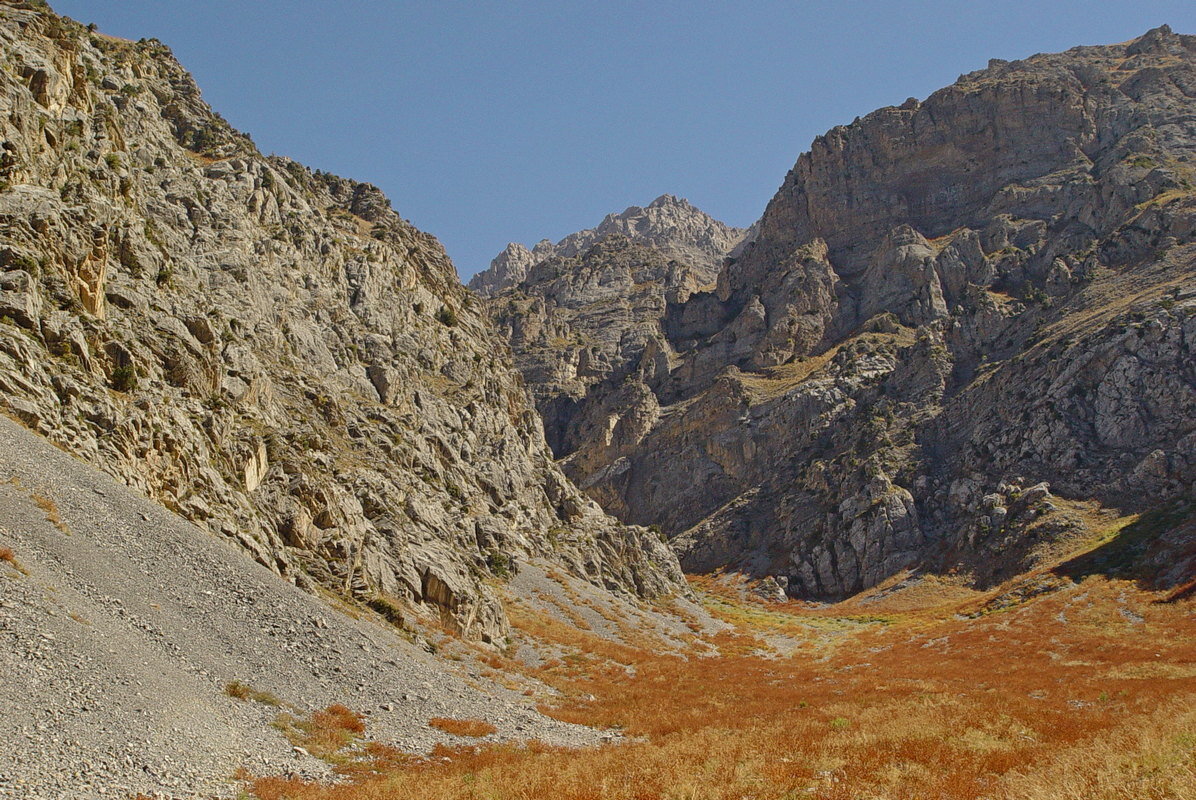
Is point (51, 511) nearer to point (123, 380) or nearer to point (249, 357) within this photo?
point (123, 380)

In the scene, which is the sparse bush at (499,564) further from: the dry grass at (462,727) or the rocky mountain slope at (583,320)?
the rocky mountain slope at (583,320)

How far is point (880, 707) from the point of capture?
26.9m

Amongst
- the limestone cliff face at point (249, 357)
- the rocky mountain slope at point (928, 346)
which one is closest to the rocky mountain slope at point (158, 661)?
the limestone cliff face at point (249, 357)

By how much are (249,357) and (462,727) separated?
34.4 meters

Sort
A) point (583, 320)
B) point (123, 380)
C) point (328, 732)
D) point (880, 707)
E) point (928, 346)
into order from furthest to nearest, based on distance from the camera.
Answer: point (583, 320)
point (928, 346)
point (123, 380)
point (880, 707)
point (328, 732)

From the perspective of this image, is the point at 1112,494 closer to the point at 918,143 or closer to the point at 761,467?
the point at 761,467

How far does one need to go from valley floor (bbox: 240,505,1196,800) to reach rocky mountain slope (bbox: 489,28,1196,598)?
2031 centimetres

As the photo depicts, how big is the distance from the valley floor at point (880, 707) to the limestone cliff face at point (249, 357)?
10.4 m

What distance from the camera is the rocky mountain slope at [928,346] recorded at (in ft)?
277

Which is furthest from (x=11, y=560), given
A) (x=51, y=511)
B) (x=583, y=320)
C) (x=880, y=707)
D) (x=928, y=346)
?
(x=583, y=320)

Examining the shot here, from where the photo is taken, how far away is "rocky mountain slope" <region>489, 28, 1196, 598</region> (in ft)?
277

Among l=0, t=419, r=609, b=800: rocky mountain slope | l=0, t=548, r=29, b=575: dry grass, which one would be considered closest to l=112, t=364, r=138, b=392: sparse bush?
l=0, t=419, r=609, b=800: rocky mountain slope

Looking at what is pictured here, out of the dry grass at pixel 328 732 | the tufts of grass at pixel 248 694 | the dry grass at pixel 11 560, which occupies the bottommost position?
the dry grass at pixel 328 732

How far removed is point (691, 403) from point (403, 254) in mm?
65177
